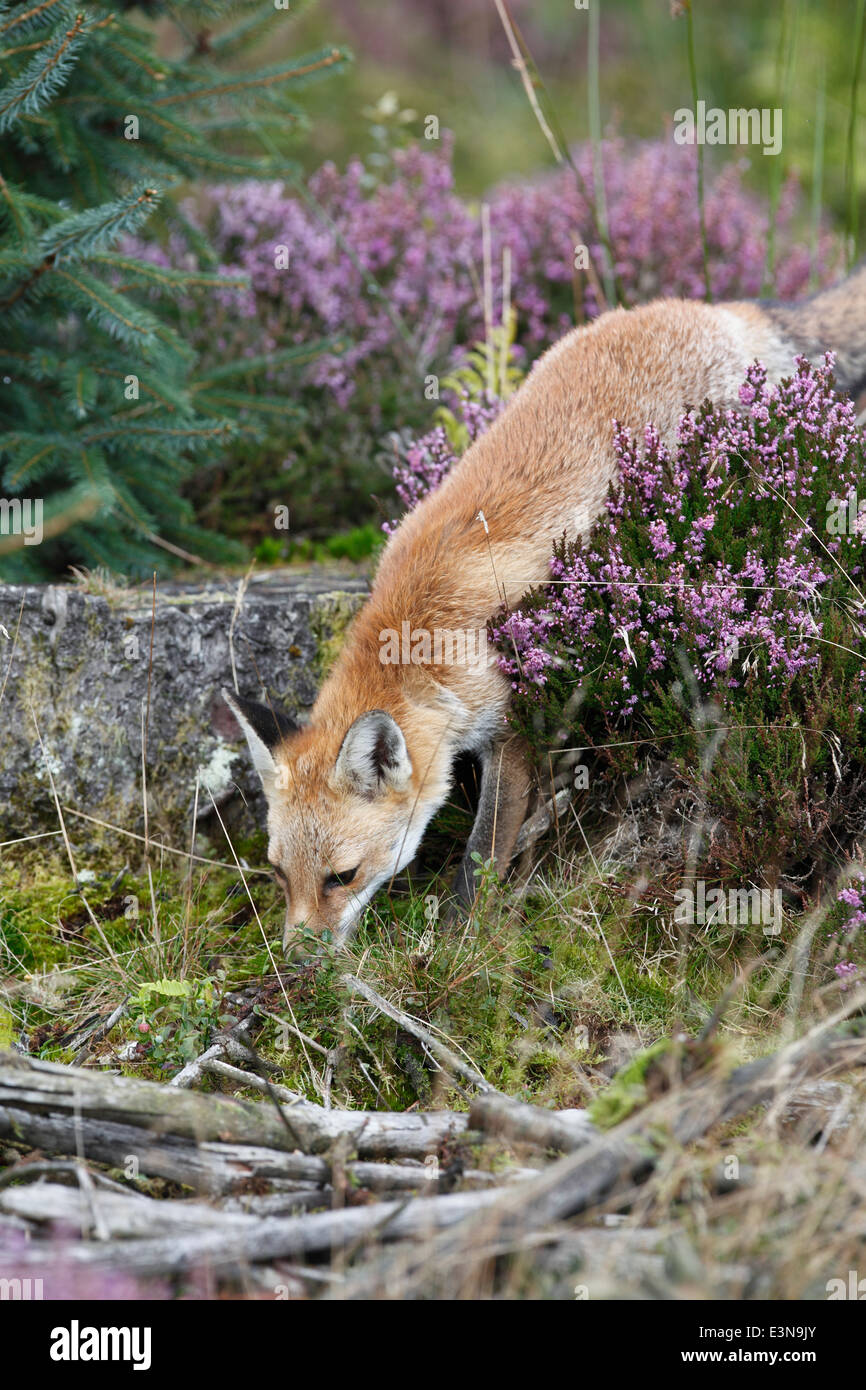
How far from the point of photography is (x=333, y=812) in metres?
4.34

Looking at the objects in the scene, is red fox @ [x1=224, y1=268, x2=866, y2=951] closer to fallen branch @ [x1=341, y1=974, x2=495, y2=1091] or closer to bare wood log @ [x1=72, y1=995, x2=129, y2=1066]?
fallen branch @ [x1=341, y1=974, x2=495, y2=1091]

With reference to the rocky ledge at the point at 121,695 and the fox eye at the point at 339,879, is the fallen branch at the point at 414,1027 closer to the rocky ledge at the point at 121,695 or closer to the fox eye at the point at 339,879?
the fox eye at the point at 339,879

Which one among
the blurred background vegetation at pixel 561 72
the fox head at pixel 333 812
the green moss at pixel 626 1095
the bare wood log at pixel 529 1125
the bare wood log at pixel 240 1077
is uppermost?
the blurred background vegetation at pixel 561 72

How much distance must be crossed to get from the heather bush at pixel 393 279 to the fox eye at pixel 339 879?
11.1 feet

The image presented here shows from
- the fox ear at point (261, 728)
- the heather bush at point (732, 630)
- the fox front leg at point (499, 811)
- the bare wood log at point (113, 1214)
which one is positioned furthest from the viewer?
the fox front leg at point (499, 811)

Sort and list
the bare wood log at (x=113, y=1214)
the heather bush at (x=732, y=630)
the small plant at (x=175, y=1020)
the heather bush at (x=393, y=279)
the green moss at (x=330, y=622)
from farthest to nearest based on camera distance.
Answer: the heather bush at (x=393, y=279), the green moss at (x=330, y=622), the heather bush at (x=732, y=630), the small plant at (x=175, y=1020), the bare wood log at (x=113, y=1214)

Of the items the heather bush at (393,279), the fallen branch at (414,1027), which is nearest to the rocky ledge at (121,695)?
the fallen branch at (414,1027)

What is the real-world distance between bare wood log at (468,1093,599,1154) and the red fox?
1359 millimetres

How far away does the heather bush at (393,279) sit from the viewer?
7.30 m

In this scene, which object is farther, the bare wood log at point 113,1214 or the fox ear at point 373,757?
the fox ear at point 373,757

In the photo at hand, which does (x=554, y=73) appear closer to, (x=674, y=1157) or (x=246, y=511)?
(x=246, y=511)

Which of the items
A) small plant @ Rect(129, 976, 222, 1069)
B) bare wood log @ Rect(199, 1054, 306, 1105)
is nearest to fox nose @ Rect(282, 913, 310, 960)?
small plant @ Rect(129, 976, 222, 1069)

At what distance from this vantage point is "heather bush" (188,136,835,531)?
7.30 metres
